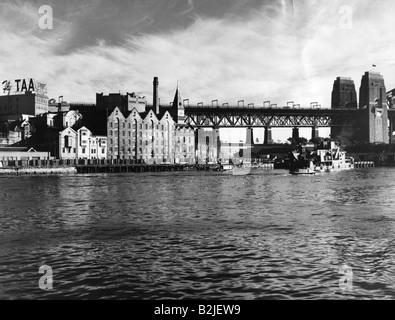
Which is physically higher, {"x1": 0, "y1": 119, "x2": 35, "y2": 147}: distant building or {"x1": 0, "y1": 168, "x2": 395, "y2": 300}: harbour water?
{"x1": 0, "y1": 119, "x2": 35, "y2": 147}: distant building

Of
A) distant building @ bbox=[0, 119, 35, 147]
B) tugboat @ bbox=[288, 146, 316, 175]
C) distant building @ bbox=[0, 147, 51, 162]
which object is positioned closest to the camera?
distant building @ bbox=[0, 147, 51, 162]

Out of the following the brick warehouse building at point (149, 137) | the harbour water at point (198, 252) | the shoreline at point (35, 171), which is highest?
the brick warehouse building at point (149, 137)

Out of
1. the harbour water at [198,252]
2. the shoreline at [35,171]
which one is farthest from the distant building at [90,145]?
the harbour water at [198,252]

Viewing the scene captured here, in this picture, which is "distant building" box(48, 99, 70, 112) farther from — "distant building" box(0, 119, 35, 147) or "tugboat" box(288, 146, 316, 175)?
"tugboat" box(288, 146, 316, 175)

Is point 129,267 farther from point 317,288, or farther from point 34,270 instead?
point 317,288

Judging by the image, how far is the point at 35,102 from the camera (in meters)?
140

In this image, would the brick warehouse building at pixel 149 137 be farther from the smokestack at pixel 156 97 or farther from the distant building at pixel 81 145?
the distant building at pixel 81 145

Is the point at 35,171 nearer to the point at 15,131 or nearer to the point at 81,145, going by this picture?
the point at 81,145

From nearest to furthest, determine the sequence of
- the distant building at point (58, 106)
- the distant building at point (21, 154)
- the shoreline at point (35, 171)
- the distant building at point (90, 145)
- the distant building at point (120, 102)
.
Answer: the shoreline at point (35, 171), the distant building at point (21, 154), the distant building at point (90, 145), the distant building at point (120, 102), the distant building at point (58, 106)

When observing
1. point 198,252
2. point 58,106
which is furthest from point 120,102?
point 198,252

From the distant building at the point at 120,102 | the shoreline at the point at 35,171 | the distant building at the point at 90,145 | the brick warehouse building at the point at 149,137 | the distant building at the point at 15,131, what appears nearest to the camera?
the shoreline at the point at 35,171

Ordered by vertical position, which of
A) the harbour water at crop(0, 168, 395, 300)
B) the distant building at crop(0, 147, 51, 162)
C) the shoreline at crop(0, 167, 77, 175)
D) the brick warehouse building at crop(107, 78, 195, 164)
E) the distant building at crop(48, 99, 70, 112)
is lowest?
the harbour water at crop(0, 168, 395, 300)

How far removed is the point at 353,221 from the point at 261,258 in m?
12.9

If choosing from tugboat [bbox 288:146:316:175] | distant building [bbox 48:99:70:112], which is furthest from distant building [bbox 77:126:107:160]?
tugboat [bbox 288:146:316:175]
